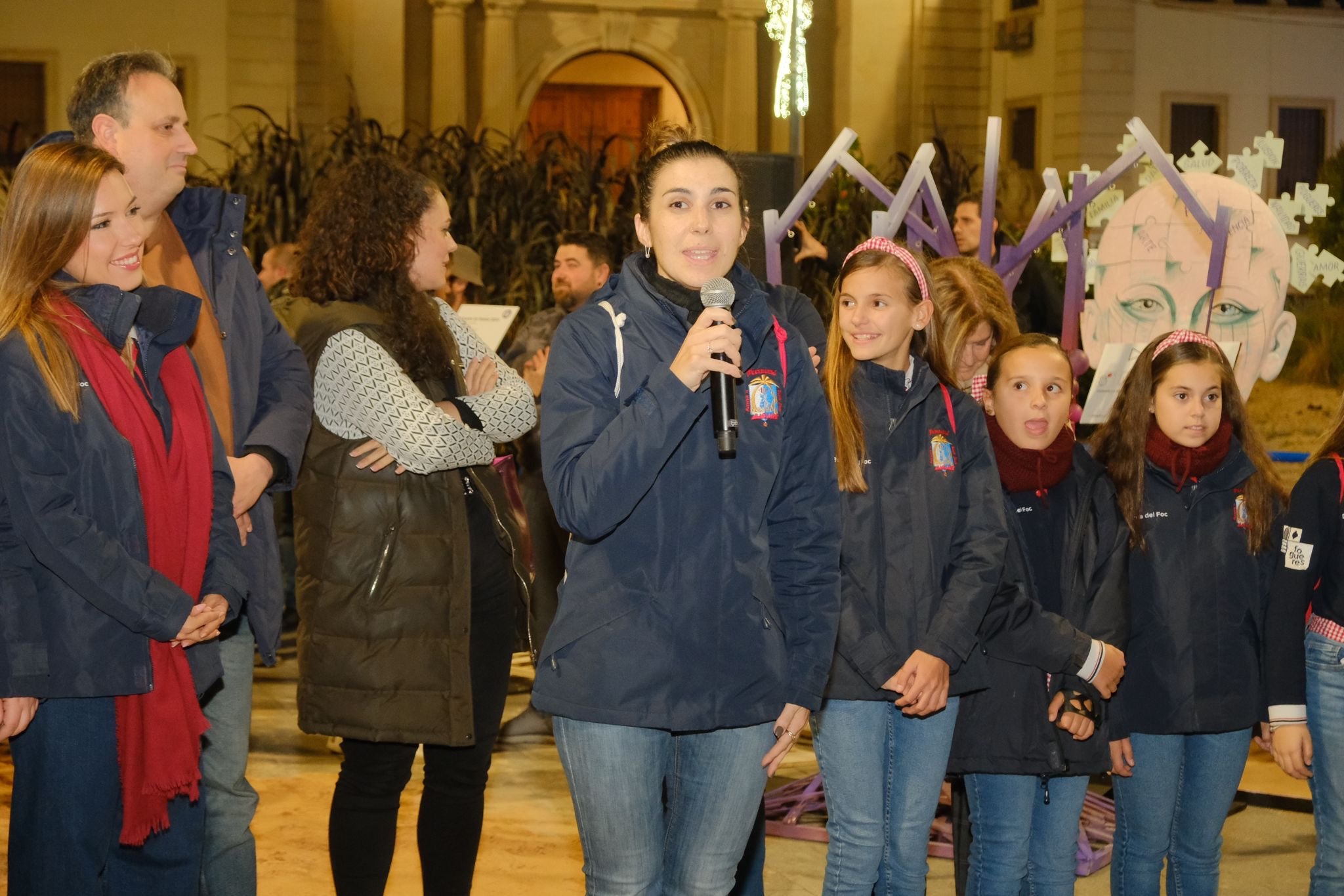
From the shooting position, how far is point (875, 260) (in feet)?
11.3

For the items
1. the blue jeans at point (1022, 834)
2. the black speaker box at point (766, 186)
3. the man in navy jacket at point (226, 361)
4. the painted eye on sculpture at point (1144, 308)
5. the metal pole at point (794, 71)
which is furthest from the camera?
the metal pole at point (794, 71)

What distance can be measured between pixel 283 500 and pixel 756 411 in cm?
595

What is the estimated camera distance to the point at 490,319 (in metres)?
7.36

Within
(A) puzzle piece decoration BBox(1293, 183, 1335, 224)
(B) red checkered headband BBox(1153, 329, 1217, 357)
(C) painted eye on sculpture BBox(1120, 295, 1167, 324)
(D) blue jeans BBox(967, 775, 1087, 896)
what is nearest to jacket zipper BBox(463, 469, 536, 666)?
(D) blue jeans BBox(967, 775, 1087, 896)

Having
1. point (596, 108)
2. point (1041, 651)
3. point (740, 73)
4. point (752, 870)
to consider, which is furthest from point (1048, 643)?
point (596, 108)

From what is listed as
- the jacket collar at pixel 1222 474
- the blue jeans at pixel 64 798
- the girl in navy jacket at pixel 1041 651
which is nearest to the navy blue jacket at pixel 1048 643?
the girl in navy jacket at pixel 1041 651

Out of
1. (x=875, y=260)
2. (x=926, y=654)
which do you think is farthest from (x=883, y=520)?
(x=875, y=260)

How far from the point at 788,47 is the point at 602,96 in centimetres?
1562

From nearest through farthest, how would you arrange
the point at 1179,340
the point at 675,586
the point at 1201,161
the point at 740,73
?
the point at 675,586 < the point at 1179,340 < the point at 1201,161 < the point at 740,73

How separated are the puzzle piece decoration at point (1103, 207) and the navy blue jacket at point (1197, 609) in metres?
2.66

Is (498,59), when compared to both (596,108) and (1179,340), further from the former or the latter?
(1179,340)

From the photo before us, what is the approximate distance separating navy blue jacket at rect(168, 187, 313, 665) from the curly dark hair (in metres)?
0.18

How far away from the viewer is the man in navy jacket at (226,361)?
3059mm

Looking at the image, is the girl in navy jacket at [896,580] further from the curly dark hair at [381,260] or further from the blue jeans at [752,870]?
the curly dark hair at [381,260]
